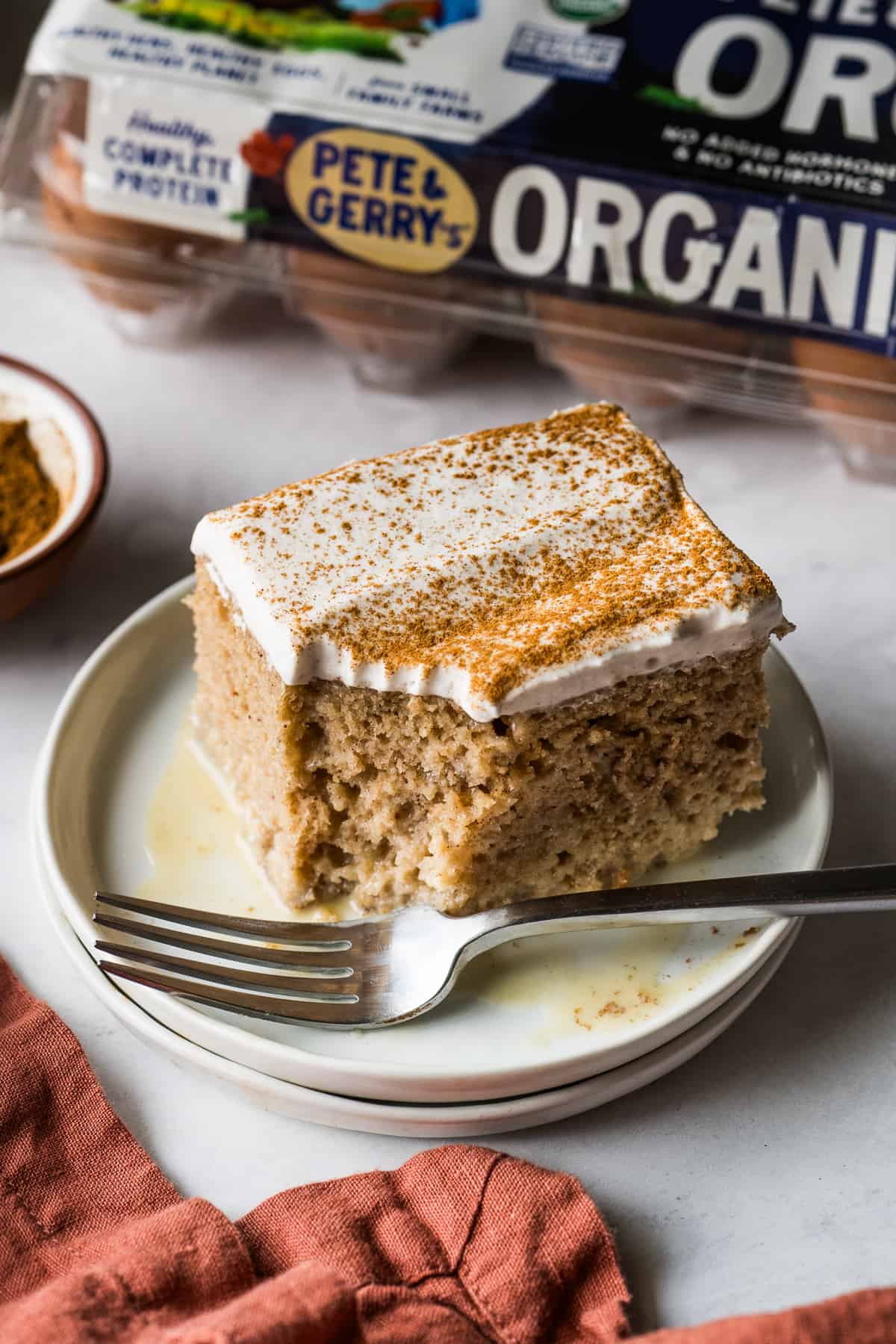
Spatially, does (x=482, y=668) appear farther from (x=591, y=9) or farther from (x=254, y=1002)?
(x=591, y=9)

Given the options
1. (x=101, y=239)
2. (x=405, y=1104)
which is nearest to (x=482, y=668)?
(x=405, y=1104)

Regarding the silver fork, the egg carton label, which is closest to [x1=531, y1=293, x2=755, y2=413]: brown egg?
the egg carton label

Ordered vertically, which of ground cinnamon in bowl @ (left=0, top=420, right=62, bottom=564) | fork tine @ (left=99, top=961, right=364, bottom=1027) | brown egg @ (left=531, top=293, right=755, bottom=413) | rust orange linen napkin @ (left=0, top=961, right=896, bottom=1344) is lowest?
rust orange linen napkin @ (left=0, top=961, right=896, bottom=1344)

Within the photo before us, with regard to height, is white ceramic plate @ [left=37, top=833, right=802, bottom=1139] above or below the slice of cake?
below

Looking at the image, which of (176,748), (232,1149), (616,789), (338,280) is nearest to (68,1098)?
(232,1149)

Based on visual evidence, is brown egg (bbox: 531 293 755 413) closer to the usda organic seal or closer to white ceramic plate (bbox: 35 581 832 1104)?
the usda organic seal

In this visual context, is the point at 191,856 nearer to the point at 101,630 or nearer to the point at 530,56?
the point at 101,630

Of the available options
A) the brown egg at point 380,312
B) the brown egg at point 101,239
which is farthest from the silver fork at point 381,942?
the brown egg at point 101,239
